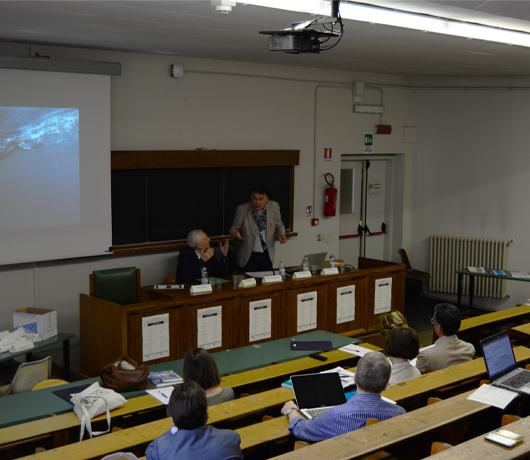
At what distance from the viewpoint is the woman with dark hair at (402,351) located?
3969 mm

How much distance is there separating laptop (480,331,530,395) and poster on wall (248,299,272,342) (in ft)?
8.74

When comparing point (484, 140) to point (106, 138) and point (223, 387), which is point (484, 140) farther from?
point (223, 387)

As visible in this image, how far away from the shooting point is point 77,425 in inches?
132

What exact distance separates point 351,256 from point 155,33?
17.1 feet

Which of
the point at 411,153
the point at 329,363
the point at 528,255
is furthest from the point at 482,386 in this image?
the point at 411,153

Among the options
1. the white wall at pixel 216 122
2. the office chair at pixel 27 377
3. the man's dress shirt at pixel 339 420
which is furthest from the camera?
the white wall at pixel 216 122

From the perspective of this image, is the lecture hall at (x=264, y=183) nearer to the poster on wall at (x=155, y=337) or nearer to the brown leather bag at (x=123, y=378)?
the poster on wall at (x=155, y=337)

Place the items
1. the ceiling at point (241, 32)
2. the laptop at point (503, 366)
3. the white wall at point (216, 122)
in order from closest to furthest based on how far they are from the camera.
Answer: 1. the laptop at point (503, 366)
2. the ceiling at point (241, 32)
3. the white wall at point (216, 122)

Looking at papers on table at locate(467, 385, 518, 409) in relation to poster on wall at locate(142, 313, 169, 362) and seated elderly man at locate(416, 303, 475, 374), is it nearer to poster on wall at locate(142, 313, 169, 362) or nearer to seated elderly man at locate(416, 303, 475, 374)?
seated elderly man at locate(416, 303, 475, 374)

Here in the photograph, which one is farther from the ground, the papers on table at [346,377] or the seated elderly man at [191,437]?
the seated elderly man at [191,437]

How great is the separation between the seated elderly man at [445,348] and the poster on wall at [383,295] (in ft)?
8.42

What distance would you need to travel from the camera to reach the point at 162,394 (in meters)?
3.86

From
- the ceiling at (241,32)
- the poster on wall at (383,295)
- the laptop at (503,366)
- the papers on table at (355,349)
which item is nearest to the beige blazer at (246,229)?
the poster on wall at (383,295)

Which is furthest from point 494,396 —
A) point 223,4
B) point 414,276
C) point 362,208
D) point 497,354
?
point 362,208
